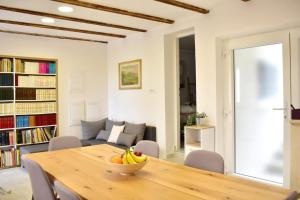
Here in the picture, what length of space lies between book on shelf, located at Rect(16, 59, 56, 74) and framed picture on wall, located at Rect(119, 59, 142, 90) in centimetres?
142

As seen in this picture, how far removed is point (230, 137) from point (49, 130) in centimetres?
361

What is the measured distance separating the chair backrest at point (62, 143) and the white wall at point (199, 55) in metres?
2.00

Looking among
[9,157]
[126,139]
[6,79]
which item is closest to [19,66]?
[6,79]

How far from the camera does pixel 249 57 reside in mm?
3871

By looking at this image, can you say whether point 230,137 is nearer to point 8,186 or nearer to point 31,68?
point 8,186

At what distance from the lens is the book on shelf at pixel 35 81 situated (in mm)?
5246

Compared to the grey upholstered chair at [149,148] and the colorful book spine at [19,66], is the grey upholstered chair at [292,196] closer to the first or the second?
the grey upholstered chair at [149,148]

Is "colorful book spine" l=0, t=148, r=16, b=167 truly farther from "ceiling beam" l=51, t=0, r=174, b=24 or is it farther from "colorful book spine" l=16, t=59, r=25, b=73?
"ceiling beam" l=51, t=0, r=174, b=24

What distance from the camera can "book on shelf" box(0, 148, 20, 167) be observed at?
5027 mm

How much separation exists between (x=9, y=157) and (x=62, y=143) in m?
2.35

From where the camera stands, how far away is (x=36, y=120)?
5.45m

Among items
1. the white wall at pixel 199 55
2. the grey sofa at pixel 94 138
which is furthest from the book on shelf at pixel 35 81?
the white wall at pixel 199 55

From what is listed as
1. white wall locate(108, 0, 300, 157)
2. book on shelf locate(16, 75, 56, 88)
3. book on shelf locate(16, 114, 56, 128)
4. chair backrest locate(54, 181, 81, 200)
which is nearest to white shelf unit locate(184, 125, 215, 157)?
white wall locate(108, 0, 300, 157)

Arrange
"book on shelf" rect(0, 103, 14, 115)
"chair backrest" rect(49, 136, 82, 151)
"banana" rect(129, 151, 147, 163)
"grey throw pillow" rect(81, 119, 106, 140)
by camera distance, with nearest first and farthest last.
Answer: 1. "banana" rect(129, 151, 147, 163)
2. "chair backrest" rect(49, 136, 82, 151)
3. "book on shelf" rect(0, 103, 14, 115)
4. "grey throw pillow" rect(81, 119, 106, 140)
